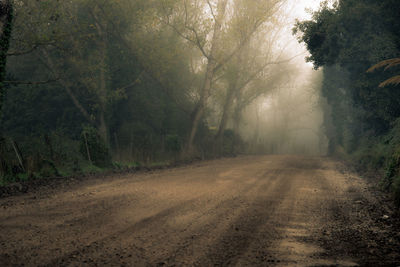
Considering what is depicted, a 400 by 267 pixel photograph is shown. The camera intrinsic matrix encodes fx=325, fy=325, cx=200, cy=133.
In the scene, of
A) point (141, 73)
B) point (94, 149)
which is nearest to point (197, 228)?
point (94, 149)

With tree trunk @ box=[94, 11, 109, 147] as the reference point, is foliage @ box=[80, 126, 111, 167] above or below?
below

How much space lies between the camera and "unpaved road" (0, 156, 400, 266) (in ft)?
12.2

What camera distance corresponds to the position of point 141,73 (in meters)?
22.3

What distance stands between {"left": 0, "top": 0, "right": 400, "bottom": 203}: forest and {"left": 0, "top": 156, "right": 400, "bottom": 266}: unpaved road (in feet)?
15.0

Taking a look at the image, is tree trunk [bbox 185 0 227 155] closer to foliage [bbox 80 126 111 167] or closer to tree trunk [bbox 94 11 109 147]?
tree trunk [bbox 94 11 109 147]

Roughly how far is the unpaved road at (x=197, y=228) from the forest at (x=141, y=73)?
456 cm

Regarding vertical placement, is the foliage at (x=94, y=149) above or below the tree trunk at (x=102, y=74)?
below

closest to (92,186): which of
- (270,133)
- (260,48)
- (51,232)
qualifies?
(51,232)

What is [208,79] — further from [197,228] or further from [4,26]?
[197,228]

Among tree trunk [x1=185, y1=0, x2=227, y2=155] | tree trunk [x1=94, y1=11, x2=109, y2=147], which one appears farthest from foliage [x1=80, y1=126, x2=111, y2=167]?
tree trunk [x1=185, y1=0, x2=227, y2=155]

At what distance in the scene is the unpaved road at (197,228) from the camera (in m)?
3.71

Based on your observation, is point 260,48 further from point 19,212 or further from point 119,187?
point 19,212

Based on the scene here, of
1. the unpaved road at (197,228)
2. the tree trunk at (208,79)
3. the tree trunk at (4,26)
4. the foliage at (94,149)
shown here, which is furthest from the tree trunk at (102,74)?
the unpaved road at (197,228)

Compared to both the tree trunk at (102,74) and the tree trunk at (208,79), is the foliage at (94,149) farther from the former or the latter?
the tree trunk at (208,79)
